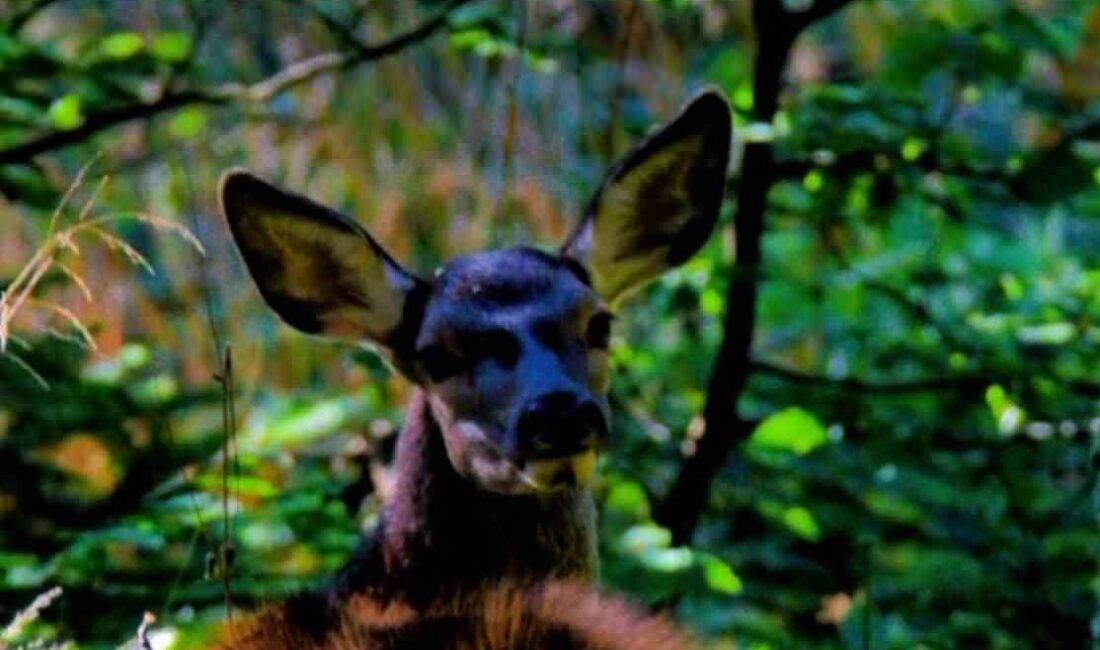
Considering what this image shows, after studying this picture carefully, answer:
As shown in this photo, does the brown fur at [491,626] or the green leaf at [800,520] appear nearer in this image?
the brown fur at [491,626]

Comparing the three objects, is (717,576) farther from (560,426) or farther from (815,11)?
(815,11)

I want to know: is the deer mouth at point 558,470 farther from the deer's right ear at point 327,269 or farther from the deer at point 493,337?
the deer's right ear at point 327,269

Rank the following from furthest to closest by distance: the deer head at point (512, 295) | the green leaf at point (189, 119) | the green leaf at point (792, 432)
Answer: the green leaf at point (189, 119), the green leaf at point (792, 432), the deer head at point (512, 295)

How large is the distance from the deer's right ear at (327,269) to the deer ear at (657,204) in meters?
0.35

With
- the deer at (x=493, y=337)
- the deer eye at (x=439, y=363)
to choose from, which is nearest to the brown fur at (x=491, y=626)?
the deer at (x=493, y=337)

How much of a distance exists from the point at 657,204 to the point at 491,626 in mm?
1956

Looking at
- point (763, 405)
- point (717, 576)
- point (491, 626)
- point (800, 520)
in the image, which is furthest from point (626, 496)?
point (491, 626)

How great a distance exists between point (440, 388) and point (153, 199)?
4621mm

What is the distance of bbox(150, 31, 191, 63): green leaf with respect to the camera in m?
5.92

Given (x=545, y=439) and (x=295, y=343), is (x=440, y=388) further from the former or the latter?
(x=295, y=343)

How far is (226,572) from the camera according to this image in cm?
398

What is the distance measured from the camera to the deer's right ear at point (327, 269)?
16.0ft

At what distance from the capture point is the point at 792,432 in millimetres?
5512

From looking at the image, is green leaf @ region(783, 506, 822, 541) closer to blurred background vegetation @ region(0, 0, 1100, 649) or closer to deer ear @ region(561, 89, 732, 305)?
blurred background vegetation @ region(0, 0, 1100, 649)
